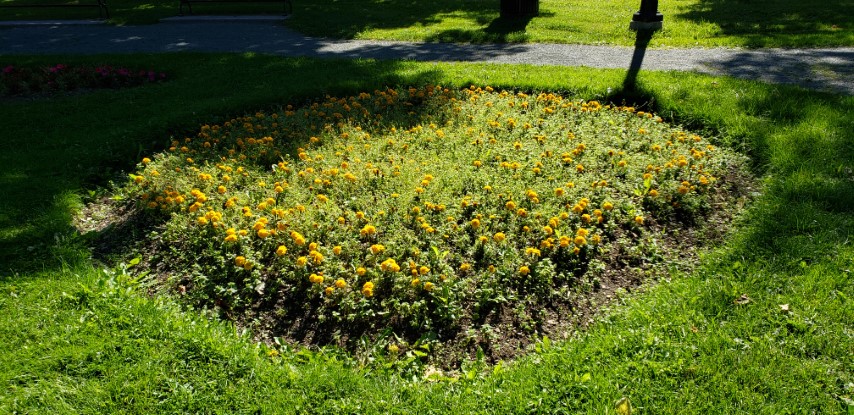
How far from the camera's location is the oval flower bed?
11.7 feet

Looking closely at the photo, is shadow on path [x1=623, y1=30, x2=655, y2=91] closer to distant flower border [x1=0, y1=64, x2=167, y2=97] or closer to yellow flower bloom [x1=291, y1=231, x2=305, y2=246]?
yellow flower bloom [x1=291, y1=231, x2=305, y2=246]

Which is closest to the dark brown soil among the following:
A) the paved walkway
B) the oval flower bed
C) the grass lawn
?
the oval flower bed

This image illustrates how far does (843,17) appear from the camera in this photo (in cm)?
1095

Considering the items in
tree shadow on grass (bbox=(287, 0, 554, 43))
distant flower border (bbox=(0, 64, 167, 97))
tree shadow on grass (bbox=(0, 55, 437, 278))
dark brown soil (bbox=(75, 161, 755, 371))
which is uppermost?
tree shadow on grass (bbox=(287, 0, 554, 43))

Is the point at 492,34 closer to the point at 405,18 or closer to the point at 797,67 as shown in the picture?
the point at 405,18

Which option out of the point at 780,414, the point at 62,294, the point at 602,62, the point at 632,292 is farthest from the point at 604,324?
the point at 602,62

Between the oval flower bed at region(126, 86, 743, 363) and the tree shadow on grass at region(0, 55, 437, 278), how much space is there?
52cm

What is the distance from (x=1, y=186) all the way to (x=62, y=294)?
7.61ft

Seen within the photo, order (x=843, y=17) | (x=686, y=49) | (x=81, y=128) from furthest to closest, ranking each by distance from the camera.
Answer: (x=843, y=17)
(x=686, y=49)
(x=81, y=128)

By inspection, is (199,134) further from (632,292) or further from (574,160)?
(632,292)

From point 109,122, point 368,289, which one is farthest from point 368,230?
point 109,122

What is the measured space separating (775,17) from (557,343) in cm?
1127

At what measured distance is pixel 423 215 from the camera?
438 cm

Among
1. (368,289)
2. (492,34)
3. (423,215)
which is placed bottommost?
(368,289)
